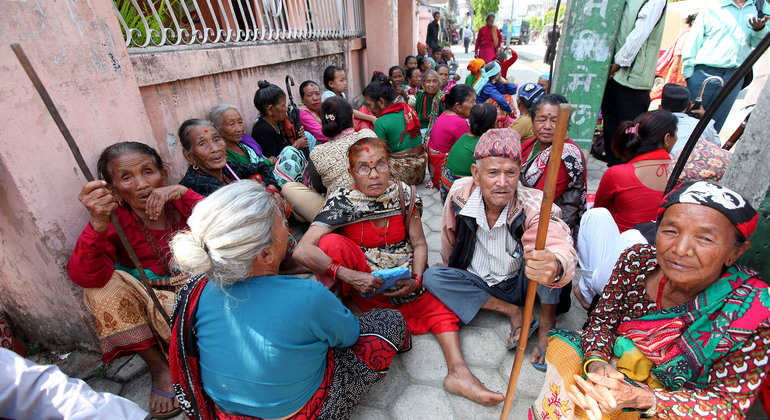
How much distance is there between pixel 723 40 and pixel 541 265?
17.1ft

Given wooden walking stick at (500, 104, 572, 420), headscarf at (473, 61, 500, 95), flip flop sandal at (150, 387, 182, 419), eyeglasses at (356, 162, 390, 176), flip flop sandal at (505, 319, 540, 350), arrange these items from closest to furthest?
wooden walking stick at (500, 104, 572, 420)
flip flop sandal at (150, 387, 182, 419)
flip flop sandal at (505, 319, 540, 350)
eyeglasses at (356, 162, 390, 176)
headscarf at (473, 61, 500, 95)

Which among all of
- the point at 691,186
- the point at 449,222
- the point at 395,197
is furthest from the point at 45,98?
the point at 691,186

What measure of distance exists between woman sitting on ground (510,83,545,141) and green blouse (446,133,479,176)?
2.16 feet

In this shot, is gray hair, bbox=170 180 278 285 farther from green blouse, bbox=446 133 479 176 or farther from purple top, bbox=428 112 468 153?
purple top, bbox=428 112 468 153

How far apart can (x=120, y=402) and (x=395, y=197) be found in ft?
6.00

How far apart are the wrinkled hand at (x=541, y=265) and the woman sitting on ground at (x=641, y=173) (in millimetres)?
1579

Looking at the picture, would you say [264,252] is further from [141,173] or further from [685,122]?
[685,122]

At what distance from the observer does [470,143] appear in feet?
12.5

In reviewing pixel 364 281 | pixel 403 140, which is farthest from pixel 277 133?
pixel 364 281

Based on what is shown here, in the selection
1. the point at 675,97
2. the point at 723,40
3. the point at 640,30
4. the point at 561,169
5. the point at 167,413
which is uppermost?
the point at 640,30

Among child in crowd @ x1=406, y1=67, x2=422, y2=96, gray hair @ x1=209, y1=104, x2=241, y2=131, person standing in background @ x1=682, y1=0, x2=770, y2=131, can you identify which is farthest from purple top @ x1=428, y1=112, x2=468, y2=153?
child in crowd @ x1=406, y1=67, x2=422, y2=96

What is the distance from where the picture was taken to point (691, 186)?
53.1 inches

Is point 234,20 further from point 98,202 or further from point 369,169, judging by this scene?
point 98,202

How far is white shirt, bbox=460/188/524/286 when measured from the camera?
234 cm
